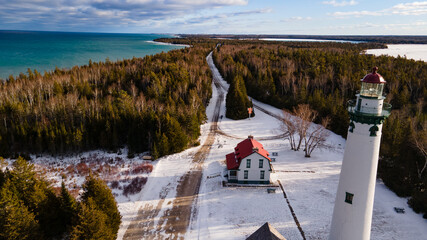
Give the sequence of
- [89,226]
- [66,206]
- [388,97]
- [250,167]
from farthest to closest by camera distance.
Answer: [388,97]
[250,167]
[66,206]
[89,226]

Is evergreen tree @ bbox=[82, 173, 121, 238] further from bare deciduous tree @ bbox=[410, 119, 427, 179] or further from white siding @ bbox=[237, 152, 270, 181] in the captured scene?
bare deciduous tree @ bbox=[410, 119, 427, 179]

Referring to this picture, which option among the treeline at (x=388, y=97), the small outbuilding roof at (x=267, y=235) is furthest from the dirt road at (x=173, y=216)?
the treeline at (x=388, y=97)

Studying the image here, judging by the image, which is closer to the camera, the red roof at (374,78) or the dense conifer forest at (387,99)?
the red roof at (374,78)

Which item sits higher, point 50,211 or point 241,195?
point 50,211

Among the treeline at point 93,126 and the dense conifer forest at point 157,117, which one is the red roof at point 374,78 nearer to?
the dense conifer forest at point 157,117

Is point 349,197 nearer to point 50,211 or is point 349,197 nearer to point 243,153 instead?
point 243,153

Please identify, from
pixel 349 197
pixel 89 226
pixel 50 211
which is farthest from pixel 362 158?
pixel 50 211
